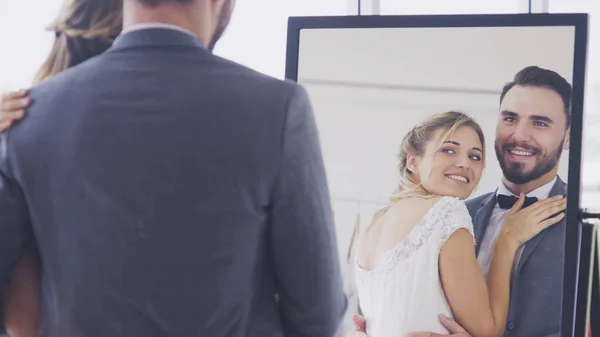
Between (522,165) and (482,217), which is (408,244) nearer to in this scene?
(482,217)

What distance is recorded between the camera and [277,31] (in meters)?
2.38

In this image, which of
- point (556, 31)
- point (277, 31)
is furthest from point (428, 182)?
point (277, 31)

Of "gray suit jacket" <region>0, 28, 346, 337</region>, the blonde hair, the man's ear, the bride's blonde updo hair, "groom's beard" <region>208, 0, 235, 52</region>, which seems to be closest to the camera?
"gray suit jacket" <region>0, 28, 346, 337</region>

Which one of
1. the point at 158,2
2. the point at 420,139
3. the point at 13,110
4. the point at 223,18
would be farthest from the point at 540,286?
the point at 13,110

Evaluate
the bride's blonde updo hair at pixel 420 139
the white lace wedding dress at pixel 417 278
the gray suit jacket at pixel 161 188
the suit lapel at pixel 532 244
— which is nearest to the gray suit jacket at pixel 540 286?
the suit lapel at pixel 532 244

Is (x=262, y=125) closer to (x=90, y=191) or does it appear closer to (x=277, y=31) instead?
(x=90, y=191)

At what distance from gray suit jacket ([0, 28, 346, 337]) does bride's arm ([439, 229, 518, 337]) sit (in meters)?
0.57

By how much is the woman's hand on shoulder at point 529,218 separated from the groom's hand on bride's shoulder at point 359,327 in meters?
0.40

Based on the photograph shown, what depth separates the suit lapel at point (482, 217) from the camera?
152 cm

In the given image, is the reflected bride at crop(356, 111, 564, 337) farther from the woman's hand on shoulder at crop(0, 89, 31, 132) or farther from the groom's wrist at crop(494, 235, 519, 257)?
the woman's hand on shoulder at crop(0, 89, 31, 132)

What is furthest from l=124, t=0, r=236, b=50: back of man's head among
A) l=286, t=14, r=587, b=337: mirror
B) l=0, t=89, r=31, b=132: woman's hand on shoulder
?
l=286, t=14, r=587, b=337: mirror

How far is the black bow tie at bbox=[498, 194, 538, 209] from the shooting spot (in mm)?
1495

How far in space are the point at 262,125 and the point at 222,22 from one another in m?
0.24

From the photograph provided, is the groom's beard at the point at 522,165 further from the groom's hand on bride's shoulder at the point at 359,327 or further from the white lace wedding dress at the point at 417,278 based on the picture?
the groom's hand on bride's shoulder at the point at 359,327
